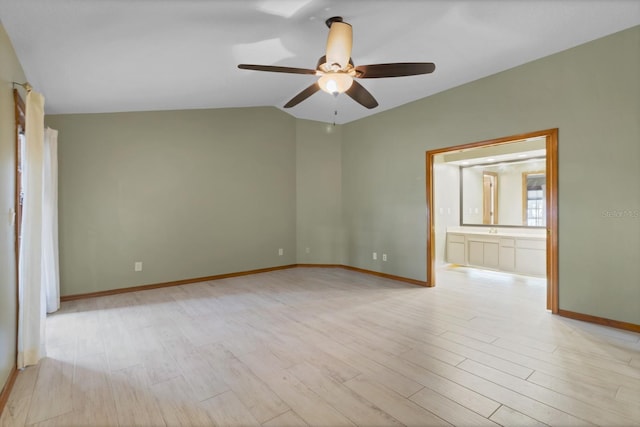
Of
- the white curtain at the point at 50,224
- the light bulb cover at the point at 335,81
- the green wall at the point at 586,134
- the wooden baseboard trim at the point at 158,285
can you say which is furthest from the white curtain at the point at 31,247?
the green wall at the point at 586,134

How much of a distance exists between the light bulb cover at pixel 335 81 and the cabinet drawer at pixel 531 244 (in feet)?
14.1

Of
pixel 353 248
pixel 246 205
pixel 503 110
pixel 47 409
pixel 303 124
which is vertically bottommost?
pixel 47 409

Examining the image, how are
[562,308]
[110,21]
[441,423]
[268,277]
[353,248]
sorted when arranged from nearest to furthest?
[441,423] → [110,21] → [562,308] → [268,277] → [353,248]

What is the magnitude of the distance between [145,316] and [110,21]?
2.79 metres

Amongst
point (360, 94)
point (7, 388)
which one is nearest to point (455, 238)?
point (360, 94)

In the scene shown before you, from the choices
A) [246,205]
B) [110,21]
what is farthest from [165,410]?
[246,205]

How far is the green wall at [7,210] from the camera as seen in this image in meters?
1.94

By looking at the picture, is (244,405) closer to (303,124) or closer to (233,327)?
(233,327)

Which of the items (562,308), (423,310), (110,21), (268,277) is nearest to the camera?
Result: (110,21)

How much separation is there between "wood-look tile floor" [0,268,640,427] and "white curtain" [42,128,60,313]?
0.26 metres

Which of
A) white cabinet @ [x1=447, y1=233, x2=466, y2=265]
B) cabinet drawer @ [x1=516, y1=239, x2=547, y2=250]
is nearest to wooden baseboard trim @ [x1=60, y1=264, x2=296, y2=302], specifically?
white cabinet @ [x1=447, y1=233, x2=466, y2=265]

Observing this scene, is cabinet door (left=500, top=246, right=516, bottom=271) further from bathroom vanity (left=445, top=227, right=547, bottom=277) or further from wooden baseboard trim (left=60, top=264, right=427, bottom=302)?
wooden baseboard trim (left=60, top=264, right=427, bottom=302)

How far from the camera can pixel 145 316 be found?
3.39 m

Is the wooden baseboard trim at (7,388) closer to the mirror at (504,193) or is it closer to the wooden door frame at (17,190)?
the wooden door frame at (17,190)
